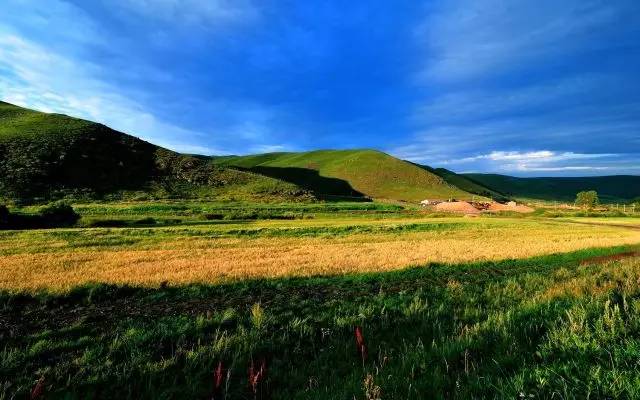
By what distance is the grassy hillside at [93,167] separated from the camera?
Answer: 86.6m

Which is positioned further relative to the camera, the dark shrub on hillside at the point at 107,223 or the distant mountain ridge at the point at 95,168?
the distant mountain ridge at the point at 95,168

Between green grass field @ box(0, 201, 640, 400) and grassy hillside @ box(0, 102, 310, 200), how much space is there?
73.9 metres

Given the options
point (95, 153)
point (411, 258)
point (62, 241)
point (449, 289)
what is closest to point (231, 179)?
point (95, 153)

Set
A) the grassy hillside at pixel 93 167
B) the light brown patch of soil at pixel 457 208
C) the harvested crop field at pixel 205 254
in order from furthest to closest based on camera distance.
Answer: the light brown patch of soil at pixel 457 208 < the grassy hillside at pixel 93 167 < the harvested crop field at pixel 205 254

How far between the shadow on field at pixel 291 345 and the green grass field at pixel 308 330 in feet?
0.13

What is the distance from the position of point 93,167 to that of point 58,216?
58.1m

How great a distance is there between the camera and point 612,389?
4.31 m

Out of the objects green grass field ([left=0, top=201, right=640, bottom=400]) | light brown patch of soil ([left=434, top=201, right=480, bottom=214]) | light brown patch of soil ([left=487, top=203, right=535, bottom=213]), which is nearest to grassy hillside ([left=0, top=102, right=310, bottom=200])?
light brown patch of soil ([left=434, top=201, right=480, bottom=214])

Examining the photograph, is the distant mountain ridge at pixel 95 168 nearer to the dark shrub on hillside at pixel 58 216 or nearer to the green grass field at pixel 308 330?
the dark shrub on hillside at pixel 58 216

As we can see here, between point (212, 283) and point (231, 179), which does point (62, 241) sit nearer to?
point (212, 283)

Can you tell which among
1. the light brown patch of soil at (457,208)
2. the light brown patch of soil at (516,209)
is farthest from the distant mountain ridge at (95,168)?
the light brown patch of soil at (516,209)

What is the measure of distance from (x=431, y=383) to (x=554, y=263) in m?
22.4

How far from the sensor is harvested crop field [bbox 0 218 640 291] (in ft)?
60.8

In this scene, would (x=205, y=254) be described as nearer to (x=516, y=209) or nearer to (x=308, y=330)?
(x=308, y=330)
